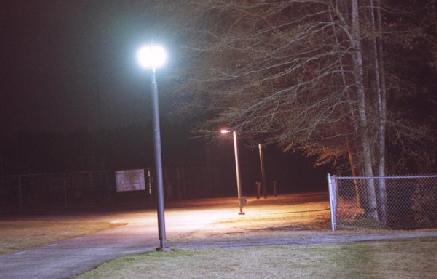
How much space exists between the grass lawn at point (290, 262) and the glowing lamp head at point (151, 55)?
4.08 meters

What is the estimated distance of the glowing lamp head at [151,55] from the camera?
12930 mm

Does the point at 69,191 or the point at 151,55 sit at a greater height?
the point at 151,55

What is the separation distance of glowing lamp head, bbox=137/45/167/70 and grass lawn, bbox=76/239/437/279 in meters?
4.08

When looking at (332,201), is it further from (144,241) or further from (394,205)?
(144,241)

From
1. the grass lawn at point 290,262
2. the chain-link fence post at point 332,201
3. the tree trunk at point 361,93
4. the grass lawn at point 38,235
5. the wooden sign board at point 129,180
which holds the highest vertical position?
the tree trunk at point 361,93

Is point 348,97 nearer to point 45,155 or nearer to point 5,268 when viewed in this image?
point 5,268

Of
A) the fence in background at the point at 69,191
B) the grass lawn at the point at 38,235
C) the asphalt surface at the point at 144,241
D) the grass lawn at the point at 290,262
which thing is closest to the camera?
the grass lawn at the point at 290,262

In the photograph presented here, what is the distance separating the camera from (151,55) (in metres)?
12.9

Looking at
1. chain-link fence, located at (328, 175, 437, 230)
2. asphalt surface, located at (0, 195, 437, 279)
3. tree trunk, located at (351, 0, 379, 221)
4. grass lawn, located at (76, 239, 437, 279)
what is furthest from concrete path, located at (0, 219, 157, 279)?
tree trunk, located at (351, 0, 379, 221)

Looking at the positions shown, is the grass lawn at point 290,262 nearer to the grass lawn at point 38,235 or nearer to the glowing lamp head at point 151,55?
the glowing lamp head at point 151,55

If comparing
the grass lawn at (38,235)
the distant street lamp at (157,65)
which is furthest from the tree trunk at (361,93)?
the grass lawn at (38,235)

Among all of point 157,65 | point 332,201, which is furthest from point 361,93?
point 157,65

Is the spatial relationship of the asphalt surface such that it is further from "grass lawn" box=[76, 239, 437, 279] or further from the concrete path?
"grass lawn" box=[76, 239, 437, 279]

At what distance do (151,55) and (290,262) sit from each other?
17.7ft
